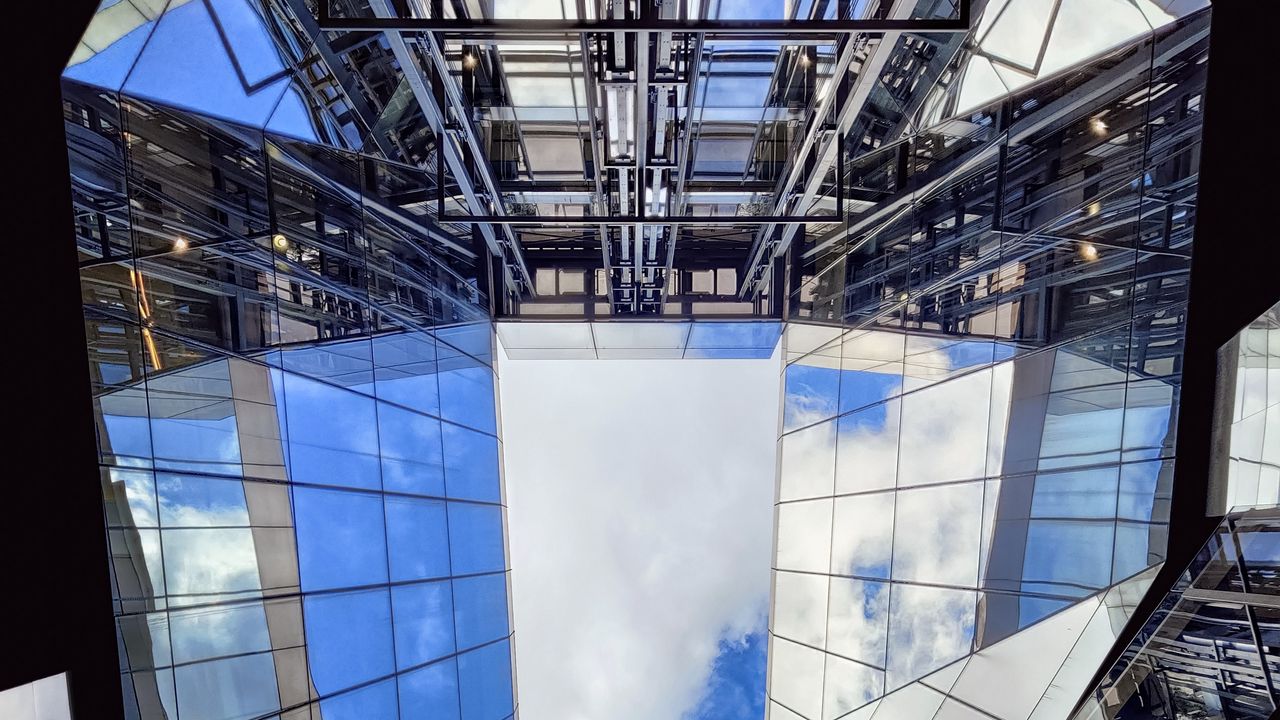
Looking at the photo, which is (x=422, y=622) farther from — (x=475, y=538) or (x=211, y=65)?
(x=211, y=65)

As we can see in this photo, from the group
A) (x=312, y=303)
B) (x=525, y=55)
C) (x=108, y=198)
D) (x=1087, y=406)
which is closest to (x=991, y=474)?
(x=1087, y=406)

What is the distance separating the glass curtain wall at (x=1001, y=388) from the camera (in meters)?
9.32

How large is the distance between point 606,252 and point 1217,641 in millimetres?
13981

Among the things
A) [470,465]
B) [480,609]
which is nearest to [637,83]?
[470,465]

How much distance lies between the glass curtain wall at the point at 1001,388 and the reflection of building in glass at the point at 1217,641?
434mm

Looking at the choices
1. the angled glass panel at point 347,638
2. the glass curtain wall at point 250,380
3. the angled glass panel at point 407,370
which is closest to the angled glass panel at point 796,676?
the glass curtain wall at point 250,380

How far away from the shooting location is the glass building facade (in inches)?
322

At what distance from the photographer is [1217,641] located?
8758 mm

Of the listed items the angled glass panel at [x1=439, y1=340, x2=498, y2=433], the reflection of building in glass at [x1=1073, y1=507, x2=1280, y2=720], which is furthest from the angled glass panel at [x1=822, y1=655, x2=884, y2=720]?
the angled glass panel at [x1=439, y1=340, x2=498, y2=433]

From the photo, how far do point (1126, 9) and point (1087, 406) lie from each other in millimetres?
5181

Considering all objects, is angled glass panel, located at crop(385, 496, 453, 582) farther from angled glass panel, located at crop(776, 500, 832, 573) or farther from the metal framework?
angled glass panel, located at crop(776, 500, 832, 573)

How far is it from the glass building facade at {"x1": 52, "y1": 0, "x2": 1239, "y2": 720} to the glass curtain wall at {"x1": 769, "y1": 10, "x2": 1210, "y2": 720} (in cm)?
6

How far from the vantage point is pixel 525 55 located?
38.2 ft

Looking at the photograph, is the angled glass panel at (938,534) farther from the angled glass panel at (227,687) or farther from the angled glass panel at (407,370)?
the angled glass panel at (227,687)
